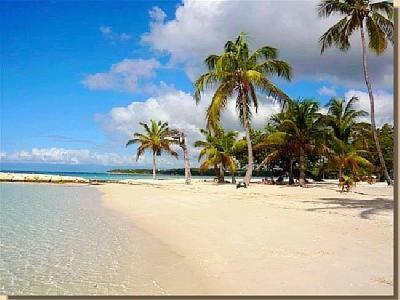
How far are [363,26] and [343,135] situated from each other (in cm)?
957

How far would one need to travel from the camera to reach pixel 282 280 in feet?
9.98

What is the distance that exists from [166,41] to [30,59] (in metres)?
1.42

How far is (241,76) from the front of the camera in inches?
489

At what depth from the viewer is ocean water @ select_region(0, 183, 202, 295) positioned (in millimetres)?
3029

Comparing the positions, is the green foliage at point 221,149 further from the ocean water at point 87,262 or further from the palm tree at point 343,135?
the ocean water at point 87,262

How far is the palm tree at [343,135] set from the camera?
14.3 meters

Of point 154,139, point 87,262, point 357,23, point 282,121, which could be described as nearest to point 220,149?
point 282,121

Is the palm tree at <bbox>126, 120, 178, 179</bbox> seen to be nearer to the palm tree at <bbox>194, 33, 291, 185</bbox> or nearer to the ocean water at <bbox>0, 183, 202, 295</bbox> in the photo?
the palm tree at <bbox>194, 33, 291, 185</bbox>

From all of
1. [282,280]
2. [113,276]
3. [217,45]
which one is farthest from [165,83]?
[282,280]

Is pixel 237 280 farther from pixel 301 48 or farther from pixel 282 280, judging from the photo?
pixel 301 48

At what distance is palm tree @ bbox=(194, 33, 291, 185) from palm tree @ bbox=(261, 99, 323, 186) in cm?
292

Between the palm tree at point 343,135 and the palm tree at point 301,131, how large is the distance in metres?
0.53

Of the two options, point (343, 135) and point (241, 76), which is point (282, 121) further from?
point (241, 76)

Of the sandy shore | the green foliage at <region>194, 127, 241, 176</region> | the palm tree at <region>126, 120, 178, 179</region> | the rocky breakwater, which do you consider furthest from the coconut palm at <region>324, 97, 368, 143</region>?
the rocky breakwater
